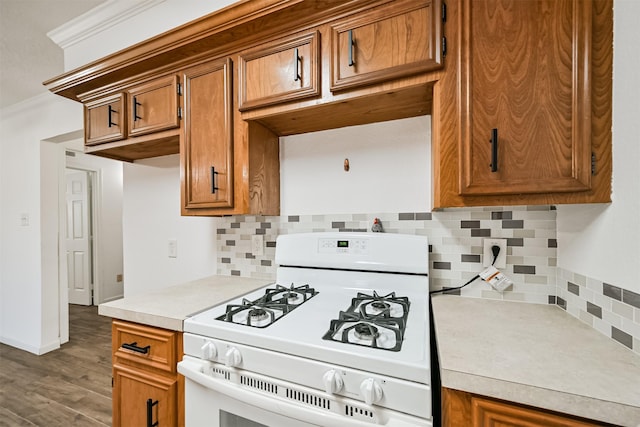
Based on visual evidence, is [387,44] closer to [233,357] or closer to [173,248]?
[233,357]

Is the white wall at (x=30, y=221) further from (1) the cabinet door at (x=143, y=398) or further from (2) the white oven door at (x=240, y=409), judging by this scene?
(2) the white oven door at (x=240, y=409)

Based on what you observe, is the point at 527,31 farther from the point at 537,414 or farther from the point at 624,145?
the point at 537,414

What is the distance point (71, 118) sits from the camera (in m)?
2.62

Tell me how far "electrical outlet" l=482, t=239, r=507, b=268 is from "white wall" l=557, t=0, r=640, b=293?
0.29m

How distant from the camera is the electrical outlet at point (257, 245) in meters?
1.65

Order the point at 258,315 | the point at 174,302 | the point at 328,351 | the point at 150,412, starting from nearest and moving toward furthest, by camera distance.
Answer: the point at 328,351 < the point at 258,315 < the point at 150,412 < the point at 174,302

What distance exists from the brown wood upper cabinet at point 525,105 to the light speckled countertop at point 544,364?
1.29 ft

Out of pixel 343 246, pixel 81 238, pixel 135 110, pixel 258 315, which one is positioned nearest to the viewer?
pixel 258 315

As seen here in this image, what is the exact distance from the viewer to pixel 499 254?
1.18 meters

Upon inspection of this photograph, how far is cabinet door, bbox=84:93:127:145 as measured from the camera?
1598 millimetres

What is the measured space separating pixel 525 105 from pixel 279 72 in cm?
92

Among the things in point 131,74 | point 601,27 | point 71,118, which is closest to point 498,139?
point 601,27

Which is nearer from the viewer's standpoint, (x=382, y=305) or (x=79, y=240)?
(x=382, y=305)

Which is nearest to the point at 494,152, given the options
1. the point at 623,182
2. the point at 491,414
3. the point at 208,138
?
the point at 623,182
